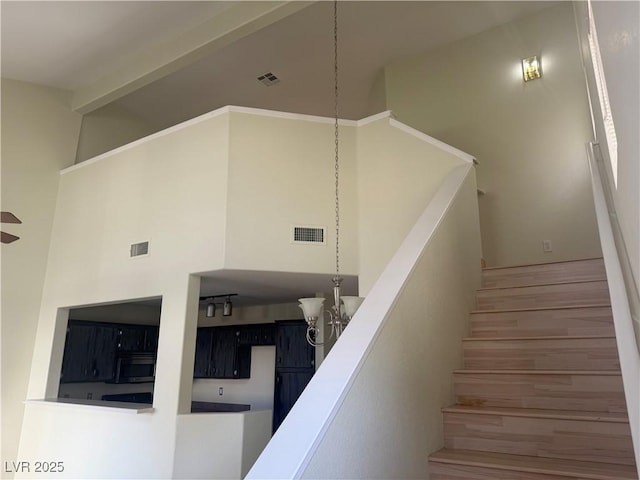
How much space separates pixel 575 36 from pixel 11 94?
21.8 feet

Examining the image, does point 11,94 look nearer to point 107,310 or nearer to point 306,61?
point 107,310

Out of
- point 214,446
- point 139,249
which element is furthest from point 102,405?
point 139,249

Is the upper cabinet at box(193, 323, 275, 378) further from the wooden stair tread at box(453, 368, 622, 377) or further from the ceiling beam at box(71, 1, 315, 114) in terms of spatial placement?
the wooden stair tread at box(453, 368, 622, 377)

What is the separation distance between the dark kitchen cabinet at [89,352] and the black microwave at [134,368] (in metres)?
0.11

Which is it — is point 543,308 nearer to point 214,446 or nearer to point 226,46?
point 214,446

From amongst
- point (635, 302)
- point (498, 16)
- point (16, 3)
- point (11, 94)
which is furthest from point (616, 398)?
point (11, 94)

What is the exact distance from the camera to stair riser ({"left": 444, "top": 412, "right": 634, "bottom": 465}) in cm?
189

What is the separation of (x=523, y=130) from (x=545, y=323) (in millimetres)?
3009

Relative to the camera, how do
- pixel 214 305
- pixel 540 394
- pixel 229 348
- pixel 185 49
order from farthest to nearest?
1. pixel 229 348
2. pixel 214 305
3. pixel 185 49
4. pixel 540 394

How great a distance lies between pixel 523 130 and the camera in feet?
16.5

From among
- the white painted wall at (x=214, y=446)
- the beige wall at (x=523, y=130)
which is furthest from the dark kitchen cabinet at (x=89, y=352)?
the beige wall at (x=523, y=130)

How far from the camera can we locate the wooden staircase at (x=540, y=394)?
1891 millimetres

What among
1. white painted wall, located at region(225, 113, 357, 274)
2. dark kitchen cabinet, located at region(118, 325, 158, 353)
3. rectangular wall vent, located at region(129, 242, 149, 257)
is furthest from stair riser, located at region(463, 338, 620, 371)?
dark kitchen cabinet, located at region(118, 325, 158, 353)

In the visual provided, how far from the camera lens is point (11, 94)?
5.46m
